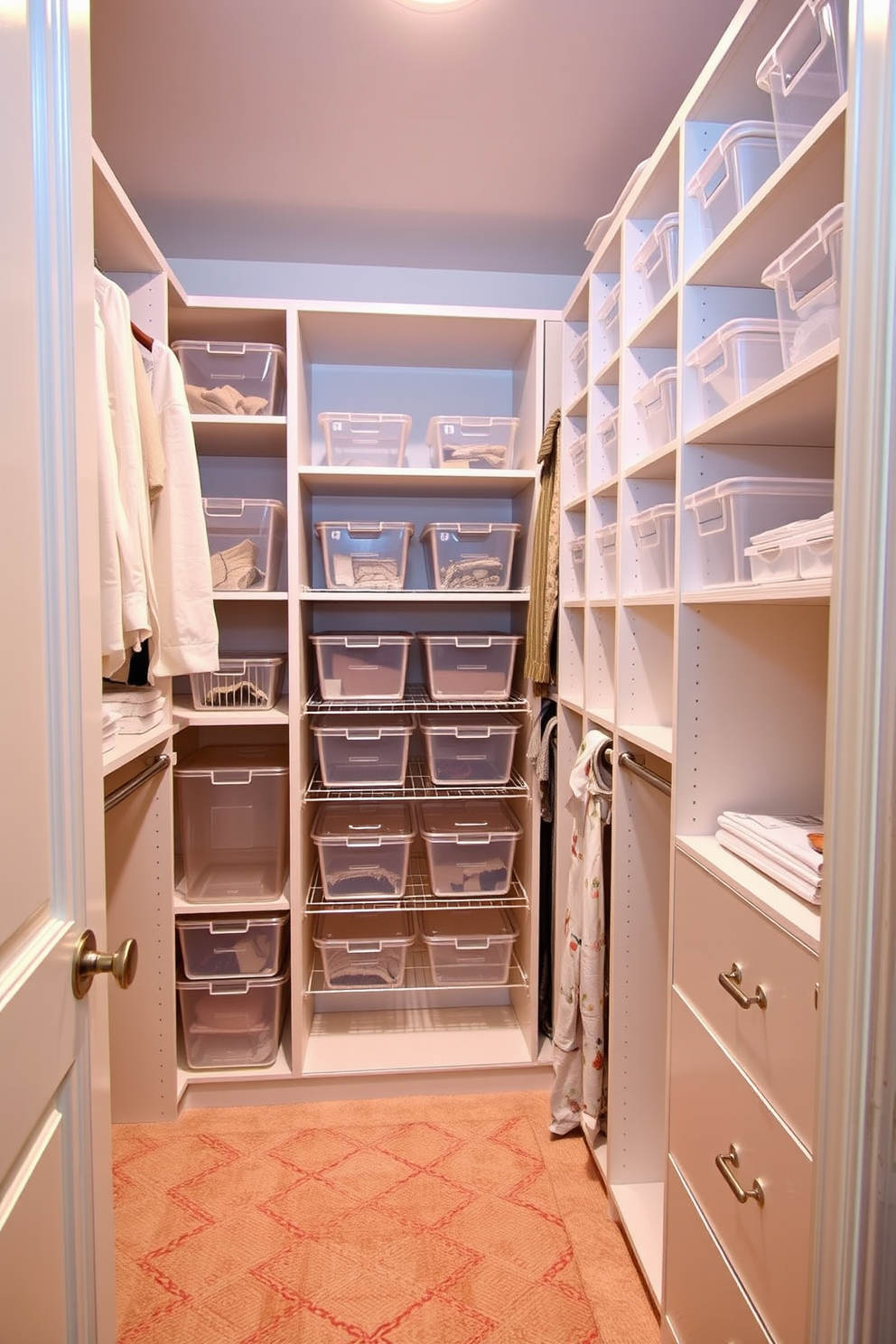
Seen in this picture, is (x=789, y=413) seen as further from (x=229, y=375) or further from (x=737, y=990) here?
(x=229, y=375)

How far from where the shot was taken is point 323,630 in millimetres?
2492

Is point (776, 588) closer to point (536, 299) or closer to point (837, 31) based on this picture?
point (837, 31)

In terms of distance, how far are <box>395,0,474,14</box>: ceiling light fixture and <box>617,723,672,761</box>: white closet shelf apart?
4.74 feet

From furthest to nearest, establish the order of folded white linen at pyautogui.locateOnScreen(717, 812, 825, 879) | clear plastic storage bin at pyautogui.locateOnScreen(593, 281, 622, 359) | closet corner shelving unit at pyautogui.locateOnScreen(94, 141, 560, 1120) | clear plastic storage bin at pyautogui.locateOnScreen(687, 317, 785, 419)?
closet corner shelving unit at pyautogui.locateOnScreen(94, 141, 560, 1120), clear plastic storage bin at pyautogui.locateOnScreen(593, 281, 622, 359), clear plastic storage bin at pyautogui.locateOnScreen(687, 317, 785, 419), folded white linen at pyautogui.locateOnScreen(717, 812, 825, 879)

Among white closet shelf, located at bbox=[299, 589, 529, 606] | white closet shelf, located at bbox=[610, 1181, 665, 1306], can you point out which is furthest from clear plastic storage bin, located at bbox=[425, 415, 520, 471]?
white closet shelf, located at bbox=[610, 1181, 665, 1306]

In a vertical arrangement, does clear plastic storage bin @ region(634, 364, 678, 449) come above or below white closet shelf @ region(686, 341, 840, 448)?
above

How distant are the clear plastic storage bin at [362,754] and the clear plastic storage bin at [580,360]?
1.11 m

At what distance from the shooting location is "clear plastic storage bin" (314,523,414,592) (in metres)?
2.15

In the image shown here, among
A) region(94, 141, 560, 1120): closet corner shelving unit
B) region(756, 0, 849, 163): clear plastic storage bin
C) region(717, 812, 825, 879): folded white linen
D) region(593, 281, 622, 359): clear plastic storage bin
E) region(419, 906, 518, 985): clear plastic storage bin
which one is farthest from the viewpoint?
region(419, 906, 518, 985): clear plastic storage bin

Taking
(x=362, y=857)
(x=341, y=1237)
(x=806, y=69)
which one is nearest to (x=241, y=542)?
(x=362, y=857)


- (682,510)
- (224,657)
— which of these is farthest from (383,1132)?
(682,510)

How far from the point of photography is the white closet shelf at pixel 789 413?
852mm

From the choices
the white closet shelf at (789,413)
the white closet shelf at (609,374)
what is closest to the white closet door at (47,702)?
the white closet shelf at (789,413)

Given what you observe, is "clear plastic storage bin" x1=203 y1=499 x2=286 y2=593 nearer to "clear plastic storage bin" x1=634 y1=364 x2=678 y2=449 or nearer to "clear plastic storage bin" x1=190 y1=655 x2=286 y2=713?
"clear plastic storage bin" x1=190 y1=655 x2=286 y2=713
